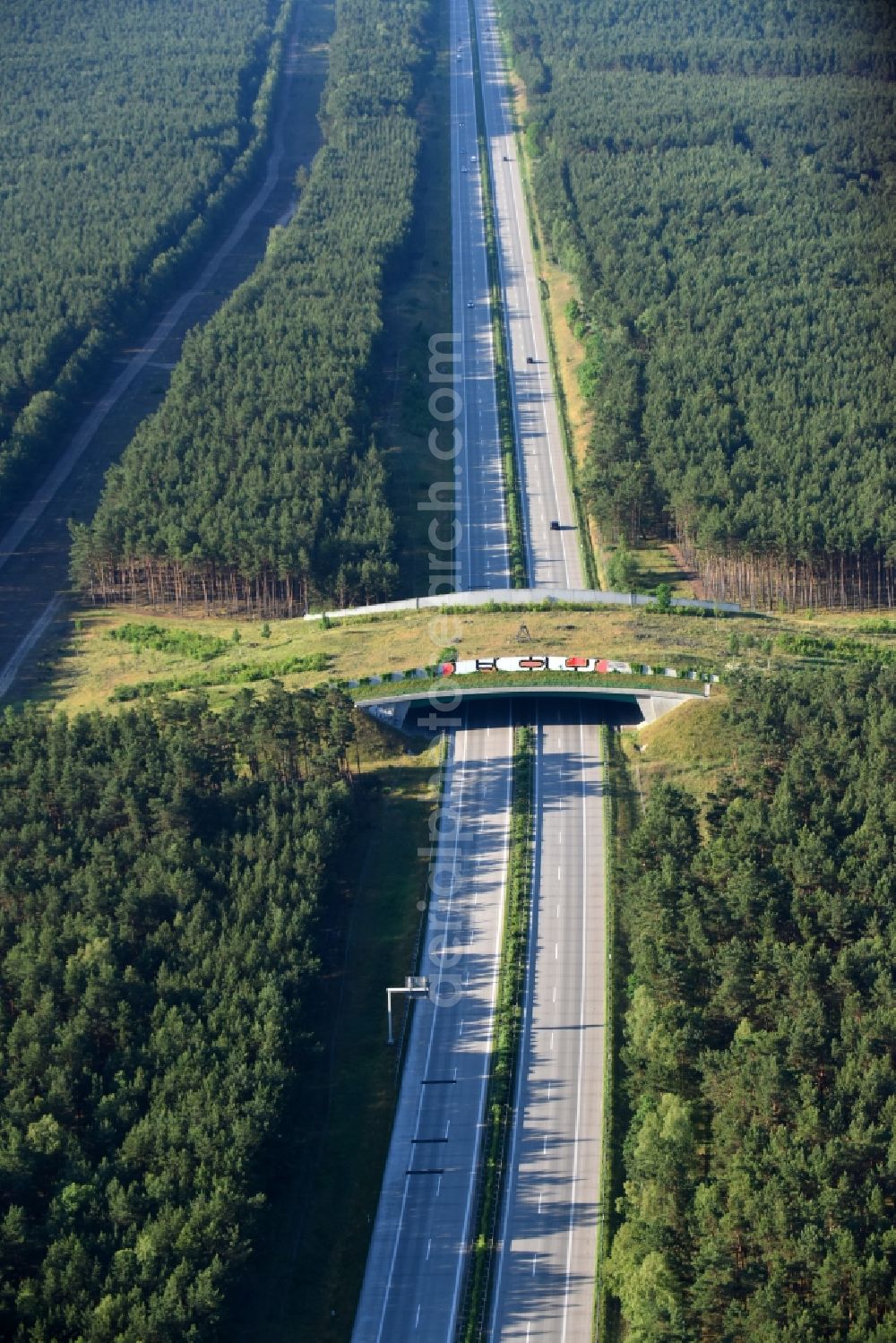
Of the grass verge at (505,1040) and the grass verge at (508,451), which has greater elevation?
the grass verge at (508,451)

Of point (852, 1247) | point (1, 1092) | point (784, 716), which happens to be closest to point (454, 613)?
point (784, 716)

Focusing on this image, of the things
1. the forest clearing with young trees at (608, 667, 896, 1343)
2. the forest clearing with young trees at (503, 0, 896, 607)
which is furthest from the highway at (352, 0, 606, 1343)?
the forest clearing with young trees at (503, 0, 896, 607)

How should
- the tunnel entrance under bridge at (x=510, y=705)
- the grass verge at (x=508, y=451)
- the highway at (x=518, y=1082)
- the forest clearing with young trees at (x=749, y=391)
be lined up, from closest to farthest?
the highway at (x=518, y=1082) → the tunnel entrance under bridge at (x=510, y=705) → the forest clearing with young trees at (x=749, y=391) → the grass verge at (x=508, y=451)

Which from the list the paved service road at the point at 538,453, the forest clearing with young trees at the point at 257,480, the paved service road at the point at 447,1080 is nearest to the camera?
the paved service road at the point at 447,1080

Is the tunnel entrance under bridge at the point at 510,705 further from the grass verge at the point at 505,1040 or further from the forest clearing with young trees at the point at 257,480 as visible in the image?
the forest clearing with young trees at the point at 257,480

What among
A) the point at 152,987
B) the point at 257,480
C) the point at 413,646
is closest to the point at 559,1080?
the point at 152,987

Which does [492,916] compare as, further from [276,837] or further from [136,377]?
[136,377]

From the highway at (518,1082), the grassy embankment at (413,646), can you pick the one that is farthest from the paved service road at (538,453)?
the highway at (518,1082)

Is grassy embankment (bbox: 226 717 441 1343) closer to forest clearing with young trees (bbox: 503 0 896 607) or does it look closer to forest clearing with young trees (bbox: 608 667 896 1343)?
forest clearing with young trees (bbox: 608 667 896 1343)
